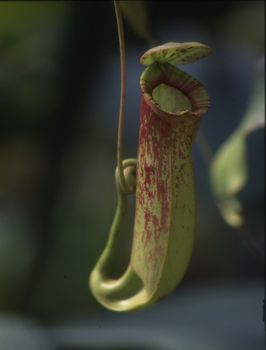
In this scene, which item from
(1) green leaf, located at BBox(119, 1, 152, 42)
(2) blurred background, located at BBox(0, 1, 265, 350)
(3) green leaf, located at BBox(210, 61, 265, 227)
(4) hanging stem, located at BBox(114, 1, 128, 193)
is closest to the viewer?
(4) hanging stem, located at BBox(114, 1, 128, 193)

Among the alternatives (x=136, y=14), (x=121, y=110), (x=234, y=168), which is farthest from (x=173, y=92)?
(x=234, y=168)

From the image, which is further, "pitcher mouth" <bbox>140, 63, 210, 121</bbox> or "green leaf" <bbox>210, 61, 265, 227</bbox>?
"green leaf" <bbox>210, 61, 265, 227</bbox>


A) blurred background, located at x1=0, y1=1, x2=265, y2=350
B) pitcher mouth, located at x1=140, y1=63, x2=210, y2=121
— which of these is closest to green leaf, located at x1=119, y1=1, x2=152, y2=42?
pitcher mouth, located at x1=140, y1=63, x2=210, y2=121

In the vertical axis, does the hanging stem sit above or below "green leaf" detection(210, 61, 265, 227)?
below

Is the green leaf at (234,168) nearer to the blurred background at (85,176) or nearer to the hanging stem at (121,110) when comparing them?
the blurred background at (85,176)

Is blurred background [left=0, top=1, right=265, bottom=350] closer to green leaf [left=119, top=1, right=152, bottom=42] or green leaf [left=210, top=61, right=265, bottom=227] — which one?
green leaf [left=210, top=61, right=265, bottom=227]

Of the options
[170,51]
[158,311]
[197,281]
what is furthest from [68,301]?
[170,51]
